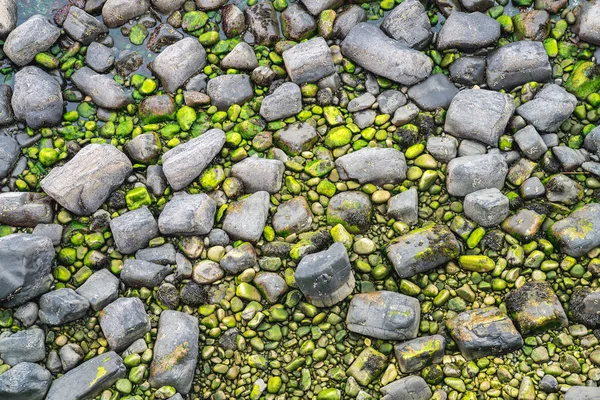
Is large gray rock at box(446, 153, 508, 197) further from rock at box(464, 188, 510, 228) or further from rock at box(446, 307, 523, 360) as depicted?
rock at box(446, 307, 523, 360)

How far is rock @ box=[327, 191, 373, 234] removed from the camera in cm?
389

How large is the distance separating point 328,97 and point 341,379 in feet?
6.49

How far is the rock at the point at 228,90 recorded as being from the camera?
4281mm

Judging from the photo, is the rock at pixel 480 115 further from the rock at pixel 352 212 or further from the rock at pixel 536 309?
the rock at pixel 536 309

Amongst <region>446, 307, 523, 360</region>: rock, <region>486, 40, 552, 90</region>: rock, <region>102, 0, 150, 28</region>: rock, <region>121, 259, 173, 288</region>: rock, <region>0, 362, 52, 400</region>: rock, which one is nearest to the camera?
<region>0, 362, 52, 400</region>: rock

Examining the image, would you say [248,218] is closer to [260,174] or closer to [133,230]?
[260,174]

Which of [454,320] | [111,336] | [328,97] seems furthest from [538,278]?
[111,336]

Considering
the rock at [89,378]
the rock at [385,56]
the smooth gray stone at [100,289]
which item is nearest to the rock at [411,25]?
the rock at [385,56]

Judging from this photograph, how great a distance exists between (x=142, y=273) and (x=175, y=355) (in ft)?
1.91

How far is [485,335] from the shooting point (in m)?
3.50

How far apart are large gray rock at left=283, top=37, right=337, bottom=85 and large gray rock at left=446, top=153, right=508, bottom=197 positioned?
46.4 inches

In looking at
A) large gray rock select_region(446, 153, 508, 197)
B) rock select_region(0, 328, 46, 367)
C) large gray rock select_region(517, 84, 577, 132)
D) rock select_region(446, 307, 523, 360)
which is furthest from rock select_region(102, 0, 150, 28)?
rock select_region(446, 307, 523, 360)

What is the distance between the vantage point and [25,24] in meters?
4.36

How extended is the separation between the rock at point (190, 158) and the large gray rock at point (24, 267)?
0.90m
